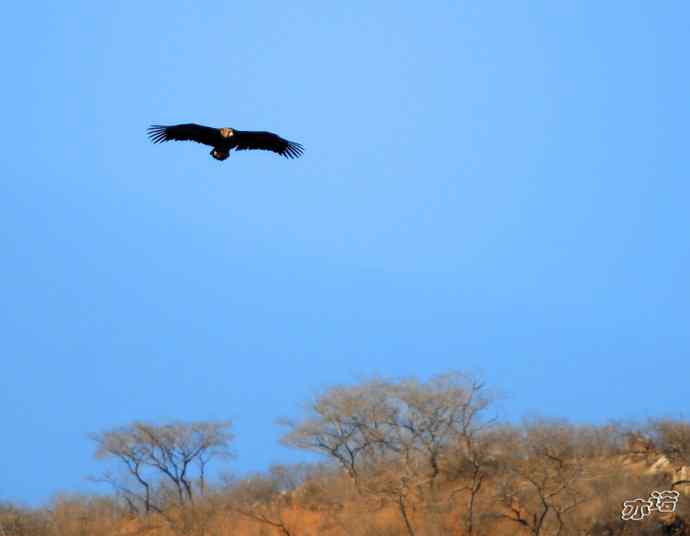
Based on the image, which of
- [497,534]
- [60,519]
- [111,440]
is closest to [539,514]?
[497,534]

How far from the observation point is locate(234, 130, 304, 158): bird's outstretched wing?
34.1 meters

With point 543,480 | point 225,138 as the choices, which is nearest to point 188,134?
point 225,138

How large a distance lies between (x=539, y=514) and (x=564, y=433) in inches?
155

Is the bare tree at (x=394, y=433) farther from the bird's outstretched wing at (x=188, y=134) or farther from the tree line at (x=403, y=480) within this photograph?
the bird's outstretched wing at (x=188, y=134)

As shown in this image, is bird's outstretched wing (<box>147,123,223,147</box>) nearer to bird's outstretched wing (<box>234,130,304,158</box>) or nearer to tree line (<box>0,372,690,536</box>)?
bird's outstretched wing (<box>234,130,304,158</box>)

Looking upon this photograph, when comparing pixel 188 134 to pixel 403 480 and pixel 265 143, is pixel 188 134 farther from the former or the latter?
pixel 403 480

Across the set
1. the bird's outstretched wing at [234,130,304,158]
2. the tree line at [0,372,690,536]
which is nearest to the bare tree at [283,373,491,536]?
the tree line at [0,372,690,536]

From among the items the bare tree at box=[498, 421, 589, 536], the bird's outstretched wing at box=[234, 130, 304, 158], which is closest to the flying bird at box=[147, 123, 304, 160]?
the bird's outstretched wing at box=[234, 130, 304, 158]

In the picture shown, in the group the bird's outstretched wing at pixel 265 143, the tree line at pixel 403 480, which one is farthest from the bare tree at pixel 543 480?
the bird's outstretched wing at pixel 265 143

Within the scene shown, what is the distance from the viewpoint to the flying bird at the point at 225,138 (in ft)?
110

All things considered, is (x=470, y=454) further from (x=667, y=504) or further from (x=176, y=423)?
(x=176, y=423)

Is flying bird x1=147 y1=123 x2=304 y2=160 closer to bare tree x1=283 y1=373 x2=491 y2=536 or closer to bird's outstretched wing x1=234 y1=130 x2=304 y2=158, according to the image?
bird's outstretched wing x1=234 y1=130 x2=304 y2=158

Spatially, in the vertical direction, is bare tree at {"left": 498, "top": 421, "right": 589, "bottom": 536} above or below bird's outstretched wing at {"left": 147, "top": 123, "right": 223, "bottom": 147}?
below

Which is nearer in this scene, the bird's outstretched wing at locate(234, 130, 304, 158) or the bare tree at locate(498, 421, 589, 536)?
the bird's outstretched wing at locate(234, 130, 304, 158)
